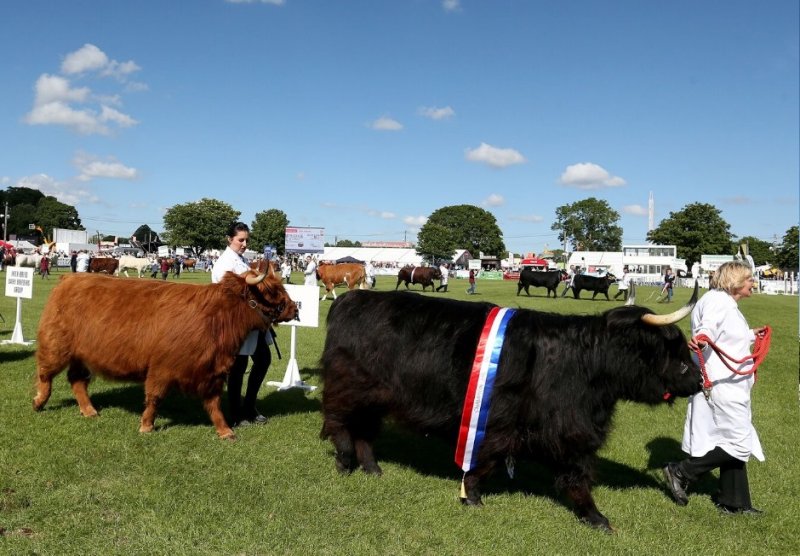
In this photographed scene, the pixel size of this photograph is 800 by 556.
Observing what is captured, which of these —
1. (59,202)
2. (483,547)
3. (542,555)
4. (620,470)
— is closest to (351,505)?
(483,547)

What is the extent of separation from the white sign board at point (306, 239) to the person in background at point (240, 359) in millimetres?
49186

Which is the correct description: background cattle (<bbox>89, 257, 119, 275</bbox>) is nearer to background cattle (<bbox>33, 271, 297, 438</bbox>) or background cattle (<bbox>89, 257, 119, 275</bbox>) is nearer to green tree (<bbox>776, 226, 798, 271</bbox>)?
background cattle (<bbox>33, 271, 297, 438</bbox>)

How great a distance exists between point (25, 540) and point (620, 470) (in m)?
4.88

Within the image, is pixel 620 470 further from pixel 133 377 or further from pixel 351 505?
pixel 133 377

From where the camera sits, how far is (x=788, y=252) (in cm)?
7156

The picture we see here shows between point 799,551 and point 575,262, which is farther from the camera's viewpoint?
point 575,262

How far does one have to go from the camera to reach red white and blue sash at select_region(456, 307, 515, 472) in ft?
14.5

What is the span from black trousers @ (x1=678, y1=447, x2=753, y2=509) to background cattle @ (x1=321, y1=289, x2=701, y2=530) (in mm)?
689

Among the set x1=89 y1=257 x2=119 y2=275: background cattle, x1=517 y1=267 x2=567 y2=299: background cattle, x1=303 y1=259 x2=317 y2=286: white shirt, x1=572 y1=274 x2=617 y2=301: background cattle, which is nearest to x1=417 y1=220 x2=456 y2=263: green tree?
x1=517 y1=267 x2=567 y2=299: background cattle

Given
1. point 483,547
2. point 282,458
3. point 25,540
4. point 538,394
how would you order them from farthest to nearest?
point 282,458 → point 538,394 → point 483,547 → point 25,540

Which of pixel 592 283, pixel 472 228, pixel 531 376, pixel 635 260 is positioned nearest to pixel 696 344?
pixel 531 376

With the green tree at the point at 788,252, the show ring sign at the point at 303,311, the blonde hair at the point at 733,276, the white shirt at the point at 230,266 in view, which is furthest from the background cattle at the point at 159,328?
the green tree at the point at 788,252

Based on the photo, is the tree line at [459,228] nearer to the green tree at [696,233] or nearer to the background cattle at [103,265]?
the green tree at [696,233]

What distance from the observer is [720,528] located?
4387mm
